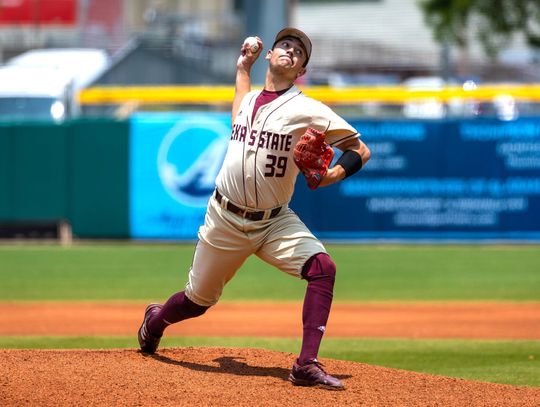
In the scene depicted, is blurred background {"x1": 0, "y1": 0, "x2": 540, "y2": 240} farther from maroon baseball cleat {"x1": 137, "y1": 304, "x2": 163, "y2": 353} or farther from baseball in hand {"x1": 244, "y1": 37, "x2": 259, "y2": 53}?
baseball in hand {"x1": 244, "y1": 37, "x2": 259, "y2": 53}

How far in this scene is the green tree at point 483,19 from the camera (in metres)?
27.2

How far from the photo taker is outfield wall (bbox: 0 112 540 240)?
1647 centimetres

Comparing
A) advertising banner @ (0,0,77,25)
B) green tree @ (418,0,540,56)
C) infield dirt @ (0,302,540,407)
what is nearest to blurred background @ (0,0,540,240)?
advertising banner @ (0,0,77,25)

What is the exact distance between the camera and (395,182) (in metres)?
16.6

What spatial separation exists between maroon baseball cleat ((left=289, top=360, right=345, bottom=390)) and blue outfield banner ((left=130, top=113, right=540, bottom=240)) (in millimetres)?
10656

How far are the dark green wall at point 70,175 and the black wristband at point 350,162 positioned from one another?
36.4 ft

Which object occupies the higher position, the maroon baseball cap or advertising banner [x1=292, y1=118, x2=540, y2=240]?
the maroon baseball cap

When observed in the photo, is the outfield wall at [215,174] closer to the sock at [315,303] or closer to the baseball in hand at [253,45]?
the baseball in hand at [253,45]

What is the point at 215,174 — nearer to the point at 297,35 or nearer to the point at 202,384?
the point at 297,35

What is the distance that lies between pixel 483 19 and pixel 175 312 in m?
23.3

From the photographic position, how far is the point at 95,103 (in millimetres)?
17938

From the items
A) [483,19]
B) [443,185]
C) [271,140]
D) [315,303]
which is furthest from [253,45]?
[483,19]

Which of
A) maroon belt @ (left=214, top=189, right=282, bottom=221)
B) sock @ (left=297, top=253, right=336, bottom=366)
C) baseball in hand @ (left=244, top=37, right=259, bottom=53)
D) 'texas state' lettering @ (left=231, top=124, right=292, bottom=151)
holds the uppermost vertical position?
baseball in hand @ (left=244, top=37, right=259, bottom=53)

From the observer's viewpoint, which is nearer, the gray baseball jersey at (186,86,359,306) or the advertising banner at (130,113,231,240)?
the gray baseball jersey at (186,86,359,306)
